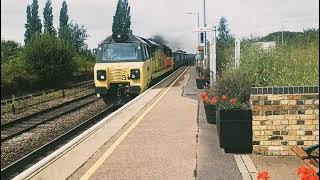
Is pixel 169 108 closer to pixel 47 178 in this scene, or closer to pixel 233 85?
pixel 233 85

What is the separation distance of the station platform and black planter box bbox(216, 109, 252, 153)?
0.20m

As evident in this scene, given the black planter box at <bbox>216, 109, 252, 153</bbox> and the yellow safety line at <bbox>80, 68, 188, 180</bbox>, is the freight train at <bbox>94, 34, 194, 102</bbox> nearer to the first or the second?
the yellow safety line at <bbox>80, 68, 188, 180</bbox>

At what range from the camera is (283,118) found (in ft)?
22.9

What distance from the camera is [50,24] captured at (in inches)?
2682

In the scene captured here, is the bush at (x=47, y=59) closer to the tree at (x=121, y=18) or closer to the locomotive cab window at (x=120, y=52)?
the locomotive cab window at (x=120, y=52)

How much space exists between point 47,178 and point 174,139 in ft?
10.2

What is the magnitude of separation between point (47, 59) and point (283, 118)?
30.0 metres

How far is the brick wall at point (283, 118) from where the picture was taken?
6.90 m

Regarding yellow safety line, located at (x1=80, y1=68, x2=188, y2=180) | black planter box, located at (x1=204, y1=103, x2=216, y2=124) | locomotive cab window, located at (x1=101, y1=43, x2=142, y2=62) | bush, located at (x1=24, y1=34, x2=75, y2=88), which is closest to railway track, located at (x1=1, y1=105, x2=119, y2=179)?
yellow safety line, located at (x1=80, y1=68, x2=188, y2=180)

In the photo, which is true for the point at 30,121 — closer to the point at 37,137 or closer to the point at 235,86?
the point at 37,137

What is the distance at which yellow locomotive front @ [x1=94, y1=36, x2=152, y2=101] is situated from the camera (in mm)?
19797

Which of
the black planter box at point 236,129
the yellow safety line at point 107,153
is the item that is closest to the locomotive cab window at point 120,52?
the yellow safety line at point 107,153

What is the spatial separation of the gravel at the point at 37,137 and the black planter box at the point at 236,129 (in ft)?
16.6

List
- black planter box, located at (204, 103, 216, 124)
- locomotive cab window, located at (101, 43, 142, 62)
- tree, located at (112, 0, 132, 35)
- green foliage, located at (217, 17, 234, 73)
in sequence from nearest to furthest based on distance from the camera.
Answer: black planter box, located at (204, 103, 216, 124), green foliage, located at (217, 17, 234, 73), locomotive cab window, located at (101, 43, 142, 62), tree, located at (112, 0, 132, 35)
